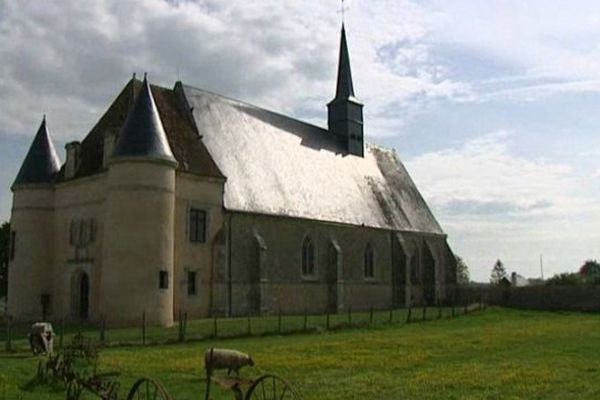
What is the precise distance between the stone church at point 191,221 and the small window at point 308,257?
120mm

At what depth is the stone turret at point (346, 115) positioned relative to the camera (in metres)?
52.7

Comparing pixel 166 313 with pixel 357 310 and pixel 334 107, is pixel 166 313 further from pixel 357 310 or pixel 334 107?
pixel 334 107

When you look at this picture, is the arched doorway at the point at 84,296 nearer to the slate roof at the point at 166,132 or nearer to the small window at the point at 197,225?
the slate roof at the point at 166,132

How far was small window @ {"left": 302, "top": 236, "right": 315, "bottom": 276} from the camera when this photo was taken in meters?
42.2

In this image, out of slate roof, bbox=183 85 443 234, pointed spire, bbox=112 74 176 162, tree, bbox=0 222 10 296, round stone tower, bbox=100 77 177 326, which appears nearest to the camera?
round stone tower, bbox=100 77 177 326

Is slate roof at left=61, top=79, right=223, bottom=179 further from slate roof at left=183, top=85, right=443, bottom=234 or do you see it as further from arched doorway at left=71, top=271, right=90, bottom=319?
arched doorway at left=71, top=271, right=90, bottom=319

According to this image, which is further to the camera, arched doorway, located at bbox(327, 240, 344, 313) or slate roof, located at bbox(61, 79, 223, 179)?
arched doorway, located at bbox(327, 240, 344, 313)

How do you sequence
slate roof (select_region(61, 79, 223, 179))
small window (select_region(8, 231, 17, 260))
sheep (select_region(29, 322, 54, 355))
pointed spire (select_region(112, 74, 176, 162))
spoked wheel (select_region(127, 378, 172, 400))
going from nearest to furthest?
spoked wheel (select_region(127, 378, 172, 400))
sheep (select_region(29, 322, 54, 355))
pointed spire (select_region(112, 74, 176, 162))
slate roof (select_region(61, 79, 223, 179))
small window (select_region(8, 231, 17, 260))

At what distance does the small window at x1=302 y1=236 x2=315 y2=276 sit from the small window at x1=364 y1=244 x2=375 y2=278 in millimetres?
5584

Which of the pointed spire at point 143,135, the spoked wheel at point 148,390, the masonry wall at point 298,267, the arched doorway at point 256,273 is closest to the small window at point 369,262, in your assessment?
the masonry wall at point 298,267

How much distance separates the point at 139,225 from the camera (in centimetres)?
3250

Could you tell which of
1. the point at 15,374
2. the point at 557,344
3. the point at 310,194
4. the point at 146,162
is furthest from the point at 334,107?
the point at 15,374

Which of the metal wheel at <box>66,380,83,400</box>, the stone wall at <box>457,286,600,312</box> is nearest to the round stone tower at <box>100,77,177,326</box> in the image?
the metal wheel at <box>66,380,83,400</box>

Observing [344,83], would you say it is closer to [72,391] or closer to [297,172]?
[297,172]
